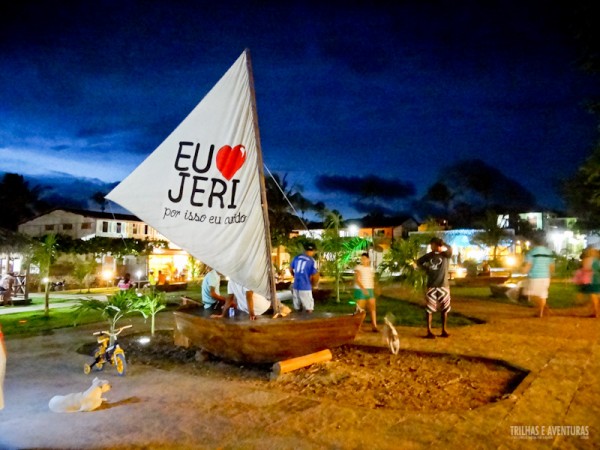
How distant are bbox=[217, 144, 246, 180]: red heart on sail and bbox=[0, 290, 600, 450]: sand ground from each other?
3.12 metres

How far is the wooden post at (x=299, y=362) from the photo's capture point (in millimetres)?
7086

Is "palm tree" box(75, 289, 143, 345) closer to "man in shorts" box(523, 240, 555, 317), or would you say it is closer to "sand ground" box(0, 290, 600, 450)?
"sand ground" box(0, 290, 600, 450)

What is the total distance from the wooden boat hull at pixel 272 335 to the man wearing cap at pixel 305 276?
0.80m

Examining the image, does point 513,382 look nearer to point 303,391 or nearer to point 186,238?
point 303,391

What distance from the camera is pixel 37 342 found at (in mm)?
10430

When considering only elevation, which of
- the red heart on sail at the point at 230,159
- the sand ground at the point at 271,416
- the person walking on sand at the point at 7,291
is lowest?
the sand ground at the point at 271,416

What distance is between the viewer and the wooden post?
709 centimetres

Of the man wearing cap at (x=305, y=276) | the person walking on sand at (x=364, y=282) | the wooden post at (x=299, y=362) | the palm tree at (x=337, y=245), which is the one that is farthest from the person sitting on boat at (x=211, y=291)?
the palm tree at (x=337, y=245)

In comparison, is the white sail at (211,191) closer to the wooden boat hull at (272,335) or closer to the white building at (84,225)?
the wooden boat hull at (272,335)

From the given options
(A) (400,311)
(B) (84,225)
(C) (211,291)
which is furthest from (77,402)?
(B) (84,225)

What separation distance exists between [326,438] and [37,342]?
8.14 metres

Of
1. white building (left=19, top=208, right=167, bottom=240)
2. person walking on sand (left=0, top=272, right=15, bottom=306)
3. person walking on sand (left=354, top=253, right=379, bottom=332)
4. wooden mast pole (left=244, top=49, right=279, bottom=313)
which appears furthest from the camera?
white building (left=19, top=208, right=167, bottom=240)

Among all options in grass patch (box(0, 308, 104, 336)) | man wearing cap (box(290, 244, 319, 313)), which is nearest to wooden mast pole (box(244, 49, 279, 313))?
man wearing cap (box(290, 244, 319, 313))

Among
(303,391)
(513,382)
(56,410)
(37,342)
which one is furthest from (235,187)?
(37,342)
